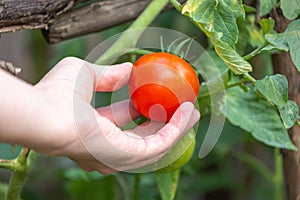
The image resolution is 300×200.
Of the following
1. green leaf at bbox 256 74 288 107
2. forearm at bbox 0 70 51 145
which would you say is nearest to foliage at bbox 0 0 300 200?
green leaf at bbox 256 74 288 107

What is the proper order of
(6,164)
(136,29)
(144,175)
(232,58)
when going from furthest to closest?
(144,175)
(136,29)
(6,164)
(232,58)

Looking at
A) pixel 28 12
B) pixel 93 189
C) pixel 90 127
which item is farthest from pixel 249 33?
pixel 93 189

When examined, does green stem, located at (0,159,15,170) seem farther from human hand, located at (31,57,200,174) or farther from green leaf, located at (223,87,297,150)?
green leaf, located at (223,87,297,150)

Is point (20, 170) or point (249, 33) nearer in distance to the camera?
point (20, 170)

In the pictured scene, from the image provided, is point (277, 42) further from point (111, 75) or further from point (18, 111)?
point (18, 111)

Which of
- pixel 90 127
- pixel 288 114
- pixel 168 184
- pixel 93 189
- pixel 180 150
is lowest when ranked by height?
pixel 93 189

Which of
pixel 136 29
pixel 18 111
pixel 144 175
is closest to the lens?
pixel 18 111

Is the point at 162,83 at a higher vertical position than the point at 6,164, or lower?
higher
